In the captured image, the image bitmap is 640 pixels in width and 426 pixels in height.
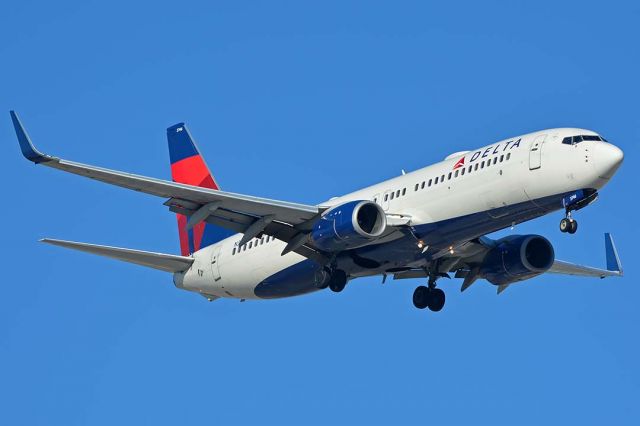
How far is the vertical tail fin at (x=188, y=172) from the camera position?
191 ft

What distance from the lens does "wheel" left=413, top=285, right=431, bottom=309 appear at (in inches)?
2162

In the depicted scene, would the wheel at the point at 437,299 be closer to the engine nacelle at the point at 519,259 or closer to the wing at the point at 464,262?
the wing at the point at 464,262

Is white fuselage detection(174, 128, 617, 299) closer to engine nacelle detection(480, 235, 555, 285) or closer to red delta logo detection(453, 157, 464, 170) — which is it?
red delta logo detection(453, 157, 464, 170)

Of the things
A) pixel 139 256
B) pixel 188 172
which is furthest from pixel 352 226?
pixel 188 172

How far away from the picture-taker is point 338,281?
51.3 m

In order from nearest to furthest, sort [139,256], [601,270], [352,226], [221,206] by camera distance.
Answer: [352,226] → [221,206] → [139,256] → [601,270]

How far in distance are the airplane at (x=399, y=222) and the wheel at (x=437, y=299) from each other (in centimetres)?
4

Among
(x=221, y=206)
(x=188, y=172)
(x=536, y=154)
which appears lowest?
(x=221, y=206)

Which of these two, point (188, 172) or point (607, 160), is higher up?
point (188, 172)

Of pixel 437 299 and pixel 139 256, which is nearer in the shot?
pixel 139 256

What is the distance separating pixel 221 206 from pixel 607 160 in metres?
13.4

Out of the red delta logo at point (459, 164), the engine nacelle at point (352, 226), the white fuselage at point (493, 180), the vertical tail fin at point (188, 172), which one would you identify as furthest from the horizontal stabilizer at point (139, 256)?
the red delta logo at point (459, 164)

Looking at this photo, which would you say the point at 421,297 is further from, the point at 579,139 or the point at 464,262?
the point at 579,139

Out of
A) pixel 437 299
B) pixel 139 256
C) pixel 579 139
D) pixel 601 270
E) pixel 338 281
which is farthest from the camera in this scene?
pixel 601 270
